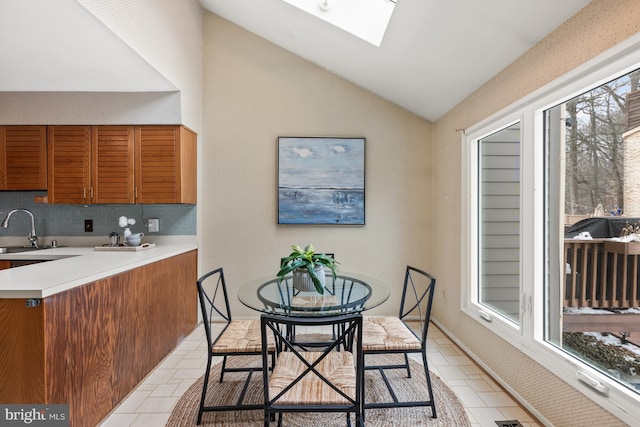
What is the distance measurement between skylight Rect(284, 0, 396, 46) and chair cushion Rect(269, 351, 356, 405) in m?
2.44

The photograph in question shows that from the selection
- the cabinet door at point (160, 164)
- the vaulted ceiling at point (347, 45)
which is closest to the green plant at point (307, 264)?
the cabinet door at point (160, 164)

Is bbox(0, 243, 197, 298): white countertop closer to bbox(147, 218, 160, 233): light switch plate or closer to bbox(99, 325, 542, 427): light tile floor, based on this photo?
bbox(147, 218, 160, 233): light switch plate

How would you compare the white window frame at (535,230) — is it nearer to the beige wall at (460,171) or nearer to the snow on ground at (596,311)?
the beige wall at (460,171)

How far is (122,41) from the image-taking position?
2158 millimetres

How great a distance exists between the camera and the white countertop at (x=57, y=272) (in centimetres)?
151

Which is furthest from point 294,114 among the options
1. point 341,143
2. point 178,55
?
point 178,55

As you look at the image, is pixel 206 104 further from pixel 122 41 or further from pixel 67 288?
pixel 67 288

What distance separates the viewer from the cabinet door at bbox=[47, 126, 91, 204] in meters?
3.15

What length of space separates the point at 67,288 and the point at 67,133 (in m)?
2.19

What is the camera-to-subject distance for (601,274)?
1.68m

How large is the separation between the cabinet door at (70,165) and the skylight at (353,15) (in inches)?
92.9

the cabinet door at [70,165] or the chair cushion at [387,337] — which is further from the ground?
the cabinet door at [70,165]

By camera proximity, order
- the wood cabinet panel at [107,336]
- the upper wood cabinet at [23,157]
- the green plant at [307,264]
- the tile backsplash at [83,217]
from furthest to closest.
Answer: the tile backsplash at [83,217], the upper wood cabinet at [23,157], the green plant at [307,264], the wood cabinet panel at [107,336]

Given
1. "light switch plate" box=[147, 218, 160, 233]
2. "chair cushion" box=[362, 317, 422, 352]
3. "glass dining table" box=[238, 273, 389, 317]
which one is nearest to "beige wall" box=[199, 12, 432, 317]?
"light switch plate" box=[147, 218, 160, 233]
